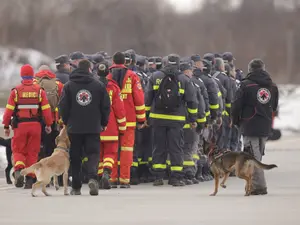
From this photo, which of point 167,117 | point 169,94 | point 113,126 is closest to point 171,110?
point 167,117

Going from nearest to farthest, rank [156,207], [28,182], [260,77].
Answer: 1. [156,207]
2. [260,77]
3. [28,182]

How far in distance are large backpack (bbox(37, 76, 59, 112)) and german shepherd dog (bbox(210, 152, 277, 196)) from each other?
2.87 m

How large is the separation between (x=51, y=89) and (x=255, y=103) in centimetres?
312

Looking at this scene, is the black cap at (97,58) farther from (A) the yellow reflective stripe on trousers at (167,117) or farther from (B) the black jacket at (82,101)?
(B) the black jacket at (82,101)

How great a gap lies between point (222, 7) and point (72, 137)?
26.0 metres

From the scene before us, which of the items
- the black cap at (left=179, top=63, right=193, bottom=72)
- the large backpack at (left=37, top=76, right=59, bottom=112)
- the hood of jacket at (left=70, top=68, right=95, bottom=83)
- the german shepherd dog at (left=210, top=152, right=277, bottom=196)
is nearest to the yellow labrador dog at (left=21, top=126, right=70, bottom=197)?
the hood of jacket at (left=70, top=68, right=95, bottom=83)

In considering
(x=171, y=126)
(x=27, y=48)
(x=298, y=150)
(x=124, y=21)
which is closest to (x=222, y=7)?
(x=124, y=21)

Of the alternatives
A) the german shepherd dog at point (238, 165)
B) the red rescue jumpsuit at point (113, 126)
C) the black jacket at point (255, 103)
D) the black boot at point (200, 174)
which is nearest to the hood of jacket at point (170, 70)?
the red rescue jumpsuit at point (113, 126)

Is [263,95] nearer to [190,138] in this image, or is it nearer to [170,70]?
[170,70]

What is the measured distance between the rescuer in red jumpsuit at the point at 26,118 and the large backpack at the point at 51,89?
0.46m

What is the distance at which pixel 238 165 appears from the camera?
16500 mm

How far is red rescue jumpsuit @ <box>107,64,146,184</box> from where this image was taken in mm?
18375

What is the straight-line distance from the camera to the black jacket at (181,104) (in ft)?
61.8

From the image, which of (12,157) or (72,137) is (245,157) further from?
(12,157)
